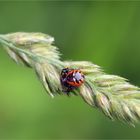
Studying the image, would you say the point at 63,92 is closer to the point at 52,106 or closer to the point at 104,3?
the point at 52,106

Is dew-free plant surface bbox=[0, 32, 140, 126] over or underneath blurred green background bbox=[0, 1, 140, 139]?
over

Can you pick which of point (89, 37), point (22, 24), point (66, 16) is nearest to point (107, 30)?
point (89, 37)

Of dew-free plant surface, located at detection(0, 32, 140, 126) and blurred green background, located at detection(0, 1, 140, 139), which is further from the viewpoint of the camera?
blurred green background, located at detection(0, 1, 140, 139)

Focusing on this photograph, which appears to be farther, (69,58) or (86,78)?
(69,58)

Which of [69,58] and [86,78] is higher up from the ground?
[86,78]
